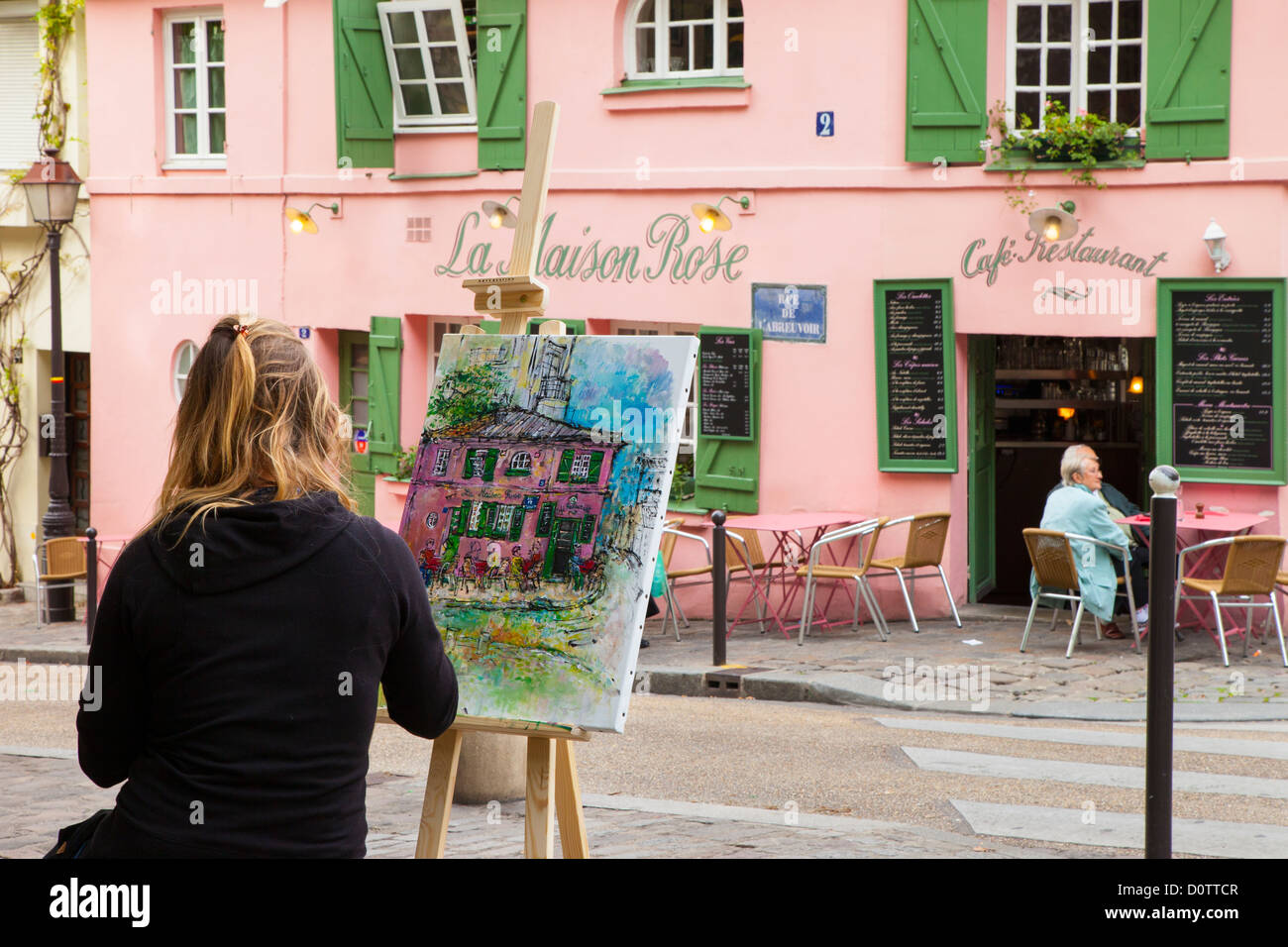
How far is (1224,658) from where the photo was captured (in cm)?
Answer: 1075

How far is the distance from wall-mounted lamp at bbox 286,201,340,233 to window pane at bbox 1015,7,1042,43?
6.81 metres

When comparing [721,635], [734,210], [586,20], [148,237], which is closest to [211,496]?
[721,635]

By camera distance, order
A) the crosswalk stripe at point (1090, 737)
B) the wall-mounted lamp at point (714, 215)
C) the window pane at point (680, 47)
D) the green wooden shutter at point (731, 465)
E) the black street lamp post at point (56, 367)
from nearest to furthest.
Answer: the crosswalk stripe at point (1090, 737)
the wall-mounted lamp at point (714, 215)
the green wooden shutter at point (731, 465)
the window pane at point (680, 47)
the black street lamp post at point (56, 367)

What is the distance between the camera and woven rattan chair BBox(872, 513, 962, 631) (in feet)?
40.1

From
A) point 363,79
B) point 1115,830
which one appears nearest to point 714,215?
point 363,79

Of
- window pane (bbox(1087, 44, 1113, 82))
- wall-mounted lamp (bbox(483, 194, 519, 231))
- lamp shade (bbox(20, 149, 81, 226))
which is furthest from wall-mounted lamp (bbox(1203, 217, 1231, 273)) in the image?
lamp shade (bbox(20, 149, 81, 226))

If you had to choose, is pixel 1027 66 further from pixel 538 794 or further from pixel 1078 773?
pixel 538 794

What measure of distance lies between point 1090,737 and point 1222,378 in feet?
13.4

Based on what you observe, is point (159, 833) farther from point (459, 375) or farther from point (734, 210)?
point (734, 210)

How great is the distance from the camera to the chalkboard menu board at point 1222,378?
11.5 metres

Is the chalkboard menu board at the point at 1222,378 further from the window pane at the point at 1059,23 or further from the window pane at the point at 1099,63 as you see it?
the window pane at the point at 1059,23

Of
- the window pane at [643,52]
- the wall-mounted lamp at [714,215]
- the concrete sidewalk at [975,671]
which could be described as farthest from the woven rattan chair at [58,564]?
the window pane at [643,52]

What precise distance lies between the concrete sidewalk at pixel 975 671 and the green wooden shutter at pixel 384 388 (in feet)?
13.2

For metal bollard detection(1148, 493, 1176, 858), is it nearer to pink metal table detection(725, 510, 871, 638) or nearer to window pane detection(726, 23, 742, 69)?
pink metal table detection(725, 510, 871, 638)
